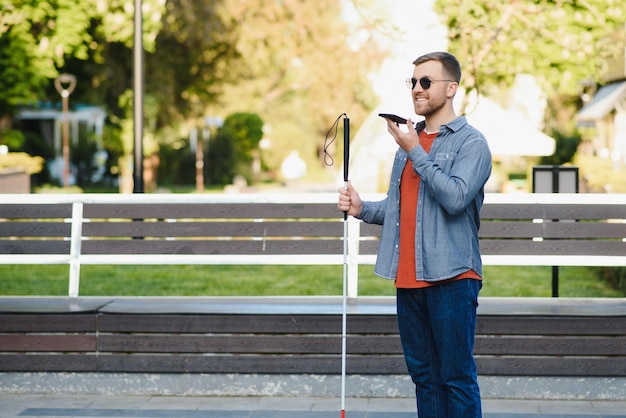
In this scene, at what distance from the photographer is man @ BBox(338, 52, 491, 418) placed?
4562 millimetres

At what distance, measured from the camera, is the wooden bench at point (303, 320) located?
677 centimetres

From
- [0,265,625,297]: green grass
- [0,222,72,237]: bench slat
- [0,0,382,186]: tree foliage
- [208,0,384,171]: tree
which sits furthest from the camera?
[0,0,382,186]: tree foliage

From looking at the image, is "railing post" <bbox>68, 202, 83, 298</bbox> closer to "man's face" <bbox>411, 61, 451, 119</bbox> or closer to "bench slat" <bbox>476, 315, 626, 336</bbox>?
"bench slat" <bbox>476, 315, 626, 336</bbox>

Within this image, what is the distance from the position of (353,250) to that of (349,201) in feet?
8.69

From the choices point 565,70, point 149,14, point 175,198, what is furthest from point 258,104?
point 175,198

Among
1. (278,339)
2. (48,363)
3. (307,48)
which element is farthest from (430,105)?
(307,48)

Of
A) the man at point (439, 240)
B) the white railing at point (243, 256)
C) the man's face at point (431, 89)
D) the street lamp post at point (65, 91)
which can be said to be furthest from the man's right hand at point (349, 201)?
the street lamp post at point (65, 91)

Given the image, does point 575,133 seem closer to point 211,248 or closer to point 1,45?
point 1,45

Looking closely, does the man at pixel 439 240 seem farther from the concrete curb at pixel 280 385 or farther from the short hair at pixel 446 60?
the concrete curb at pixel 280 385

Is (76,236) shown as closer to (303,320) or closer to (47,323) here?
(47,323)

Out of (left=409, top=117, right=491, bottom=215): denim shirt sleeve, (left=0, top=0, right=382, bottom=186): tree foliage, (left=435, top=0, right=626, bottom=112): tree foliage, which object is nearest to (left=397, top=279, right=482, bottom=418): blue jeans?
(left=409, top=117, right=491, bottom=215): denim shirt sleeve

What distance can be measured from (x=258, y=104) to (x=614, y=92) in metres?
23.3

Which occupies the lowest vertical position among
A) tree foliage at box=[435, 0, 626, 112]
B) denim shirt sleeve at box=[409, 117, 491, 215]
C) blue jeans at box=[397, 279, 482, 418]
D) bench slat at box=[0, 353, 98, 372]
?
bench slat at box=[0, 353, 98, 372]

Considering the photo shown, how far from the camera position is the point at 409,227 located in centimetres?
470
